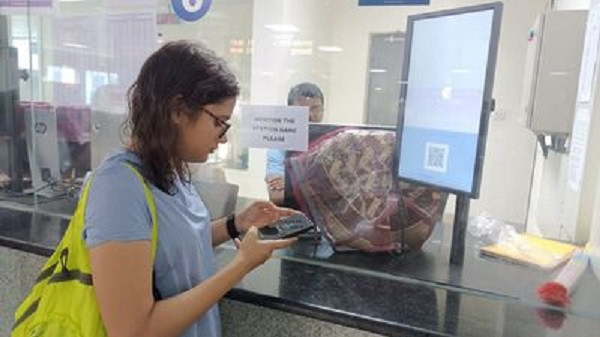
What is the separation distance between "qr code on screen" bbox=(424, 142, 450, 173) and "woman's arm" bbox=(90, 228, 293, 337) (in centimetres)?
60

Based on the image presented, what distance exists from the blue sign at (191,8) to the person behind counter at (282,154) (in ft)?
1.14

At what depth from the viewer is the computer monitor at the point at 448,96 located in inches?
39.7

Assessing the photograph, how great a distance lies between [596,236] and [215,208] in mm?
972

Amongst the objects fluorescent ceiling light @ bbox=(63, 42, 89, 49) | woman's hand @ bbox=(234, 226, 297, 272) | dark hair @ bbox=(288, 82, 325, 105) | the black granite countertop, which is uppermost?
fluorescent ceiling light @ bbox=(63, 42, 89, 49)

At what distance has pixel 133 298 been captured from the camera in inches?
26.8

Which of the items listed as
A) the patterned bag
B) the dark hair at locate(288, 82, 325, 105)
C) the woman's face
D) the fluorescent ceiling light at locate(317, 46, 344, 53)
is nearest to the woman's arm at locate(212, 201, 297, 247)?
the patterned bag

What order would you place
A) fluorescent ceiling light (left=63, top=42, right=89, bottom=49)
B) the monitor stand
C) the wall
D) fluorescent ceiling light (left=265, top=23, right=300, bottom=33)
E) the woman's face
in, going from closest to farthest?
the woman's face < the monitor stand < the wall < fluorescent ceiling light (left=63, top=42, right=89, bottom=49) < fluorescent ceiling light (left=265, top=23, right=300, bottom=33)

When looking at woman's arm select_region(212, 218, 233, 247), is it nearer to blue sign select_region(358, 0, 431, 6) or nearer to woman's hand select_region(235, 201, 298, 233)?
woman's hand select_region(235, 201, 298, 233)

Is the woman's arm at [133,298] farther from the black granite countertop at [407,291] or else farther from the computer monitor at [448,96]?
the computer monitor at [448,96]

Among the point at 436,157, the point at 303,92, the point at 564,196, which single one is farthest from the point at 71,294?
the point at 564,196

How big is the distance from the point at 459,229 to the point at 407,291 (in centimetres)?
24

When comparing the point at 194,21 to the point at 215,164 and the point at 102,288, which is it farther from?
the point at 102,288

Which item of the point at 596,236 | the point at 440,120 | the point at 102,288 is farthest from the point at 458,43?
the point at 102,288

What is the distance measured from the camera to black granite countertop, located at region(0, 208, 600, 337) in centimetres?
85
